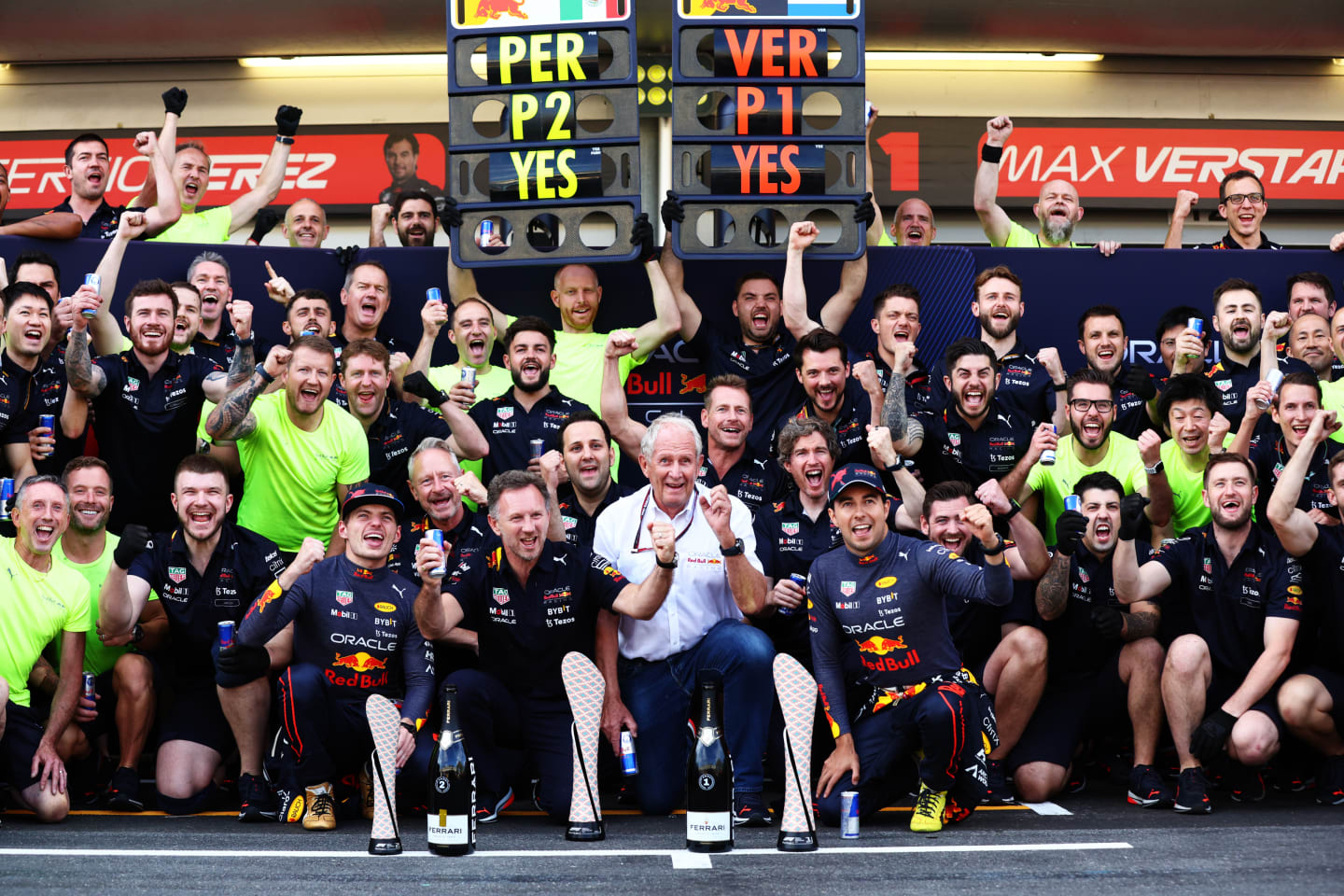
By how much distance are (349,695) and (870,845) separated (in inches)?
86.8

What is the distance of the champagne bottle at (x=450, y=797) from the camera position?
4750 mm

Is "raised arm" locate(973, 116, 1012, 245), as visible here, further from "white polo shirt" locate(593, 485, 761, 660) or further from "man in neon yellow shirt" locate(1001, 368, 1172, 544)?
"white polo shirt" locate(593, 485, 761, 660)

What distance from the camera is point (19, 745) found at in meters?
5.74

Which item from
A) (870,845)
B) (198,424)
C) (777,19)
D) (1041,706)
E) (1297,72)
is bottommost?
(870,845)

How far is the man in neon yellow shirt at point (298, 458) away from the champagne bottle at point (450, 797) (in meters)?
1.97

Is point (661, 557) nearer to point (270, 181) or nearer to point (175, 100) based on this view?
point (270, 181)

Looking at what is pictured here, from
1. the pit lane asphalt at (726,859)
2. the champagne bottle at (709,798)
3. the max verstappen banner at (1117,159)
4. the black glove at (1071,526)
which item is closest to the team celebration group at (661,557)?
the black glove at (1071,526)

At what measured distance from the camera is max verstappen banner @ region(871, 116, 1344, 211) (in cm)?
1179

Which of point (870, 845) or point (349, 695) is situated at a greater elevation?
point (349, 695)

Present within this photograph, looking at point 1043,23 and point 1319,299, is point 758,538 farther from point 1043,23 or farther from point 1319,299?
point 1043,23

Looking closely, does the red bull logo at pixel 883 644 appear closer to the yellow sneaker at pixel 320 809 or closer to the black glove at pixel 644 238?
the yellow sneaker at pixel 320 809

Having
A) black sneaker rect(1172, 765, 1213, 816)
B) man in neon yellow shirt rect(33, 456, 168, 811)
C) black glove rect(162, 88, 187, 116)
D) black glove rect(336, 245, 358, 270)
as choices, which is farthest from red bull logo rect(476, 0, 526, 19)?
black sneaker rect(1172, 765, 1213, 816)

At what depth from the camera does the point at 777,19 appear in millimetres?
7227

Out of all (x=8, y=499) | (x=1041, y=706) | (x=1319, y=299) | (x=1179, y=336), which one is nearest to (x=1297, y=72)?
(x=1319, y=299)
